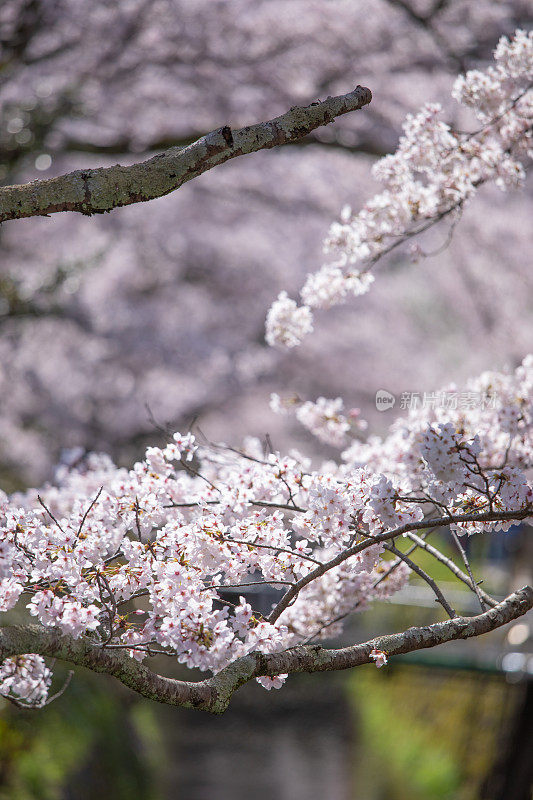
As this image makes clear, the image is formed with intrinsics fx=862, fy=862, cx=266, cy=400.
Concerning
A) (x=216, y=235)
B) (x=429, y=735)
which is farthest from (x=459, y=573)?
(x=429, y=735)

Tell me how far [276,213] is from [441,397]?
6.40 meters

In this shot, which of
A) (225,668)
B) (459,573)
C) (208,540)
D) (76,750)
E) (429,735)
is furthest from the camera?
(429,735)

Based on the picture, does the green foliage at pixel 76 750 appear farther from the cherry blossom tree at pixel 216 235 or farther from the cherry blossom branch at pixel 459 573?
the cherry blossom branch at pixel 459 573

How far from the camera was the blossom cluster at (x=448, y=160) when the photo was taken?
326cm

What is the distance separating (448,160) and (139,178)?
1.59m

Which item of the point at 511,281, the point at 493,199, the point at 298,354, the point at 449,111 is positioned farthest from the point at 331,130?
the point at 298,354

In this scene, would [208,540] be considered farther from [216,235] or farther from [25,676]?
[216,235]

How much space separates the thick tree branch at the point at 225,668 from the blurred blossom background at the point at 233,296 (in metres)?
5.19

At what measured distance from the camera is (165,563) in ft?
7.75

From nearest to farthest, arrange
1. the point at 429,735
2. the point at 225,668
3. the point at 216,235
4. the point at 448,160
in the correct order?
the point at 225,668
the point at 448,160
the point at 216,235
the point at 429,735

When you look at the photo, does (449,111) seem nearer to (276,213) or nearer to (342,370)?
(276,213)

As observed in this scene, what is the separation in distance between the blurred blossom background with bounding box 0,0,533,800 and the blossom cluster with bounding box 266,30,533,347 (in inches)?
128

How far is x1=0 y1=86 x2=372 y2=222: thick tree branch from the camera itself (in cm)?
207

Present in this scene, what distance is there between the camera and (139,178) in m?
2.12
